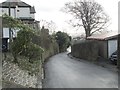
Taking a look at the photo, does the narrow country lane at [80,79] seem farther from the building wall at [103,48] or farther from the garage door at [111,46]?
the building wall at [103,48]

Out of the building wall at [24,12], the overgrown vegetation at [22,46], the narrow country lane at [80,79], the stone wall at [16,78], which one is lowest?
the narrow country lane at [80,79]

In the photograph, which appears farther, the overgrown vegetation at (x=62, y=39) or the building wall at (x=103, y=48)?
the overgrown vegetation at (x=62, y=39)

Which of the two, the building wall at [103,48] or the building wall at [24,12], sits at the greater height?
the building wall at [24,12]

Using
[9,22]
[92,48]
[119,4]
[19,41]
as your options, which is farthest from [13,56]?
[92,48]

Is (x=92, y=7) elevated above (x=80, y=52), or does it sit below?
above

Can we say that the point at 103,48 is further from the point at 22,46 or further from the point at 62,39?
the point at 62,39

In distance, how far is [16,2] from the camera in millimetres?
57844

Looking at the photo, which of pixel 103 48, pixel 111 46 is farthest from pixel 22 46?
pixel 103 48

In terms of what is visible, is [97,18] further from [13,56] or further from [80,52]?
[13,56]

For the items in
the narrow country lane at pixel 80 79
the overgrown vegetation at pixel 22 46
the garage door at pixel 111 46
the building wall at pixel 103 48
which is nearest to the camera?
the narrow country lane at pixel 80 79

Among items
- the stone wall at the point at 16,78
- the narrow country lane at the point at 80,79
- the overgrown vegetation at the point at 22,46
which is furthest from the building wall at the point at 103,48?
the stone wall at the point at 16,78

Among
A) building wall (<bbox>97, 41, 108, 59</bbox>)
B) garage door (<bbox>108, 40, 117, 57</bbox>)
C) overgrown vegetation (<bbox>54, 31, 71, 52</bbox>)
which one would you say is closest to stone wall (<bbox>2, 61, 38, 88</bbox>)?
garage door (<bbox>108, 40, 117, 57</bbox>)

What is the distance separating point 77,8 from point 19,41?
39854mm

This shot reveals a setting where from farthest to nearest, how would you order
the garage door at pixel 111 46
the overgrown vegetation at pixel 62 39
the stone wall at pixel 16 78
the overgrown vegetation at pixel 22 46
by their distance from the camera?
the overgrown vegetation at pixel 62 39
the garage door at pixel 111 46
the overgrown vegetation at pixel 22 46
the stone wall at pixel 16 78
